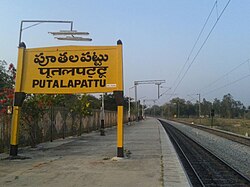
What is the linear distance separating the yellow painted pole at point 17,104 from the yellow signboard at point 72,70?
0.14 metres

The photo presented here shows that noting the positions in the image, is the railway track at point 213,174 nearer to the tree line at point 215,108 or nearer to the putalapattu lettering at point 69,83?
the putalapattu lettering at point 69,83

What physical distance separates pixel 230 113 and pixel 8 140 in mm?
119955

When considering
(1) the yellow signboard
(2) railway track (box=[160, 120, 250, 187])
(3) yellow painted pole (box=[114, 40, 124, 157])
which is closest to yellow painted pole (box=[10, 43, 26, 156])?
(1) the yellow signboard

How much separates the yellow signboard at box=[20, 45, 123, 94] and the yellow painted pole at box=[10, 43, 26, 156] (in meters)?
0.14

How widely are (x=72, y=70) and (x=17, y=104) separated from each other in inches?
100

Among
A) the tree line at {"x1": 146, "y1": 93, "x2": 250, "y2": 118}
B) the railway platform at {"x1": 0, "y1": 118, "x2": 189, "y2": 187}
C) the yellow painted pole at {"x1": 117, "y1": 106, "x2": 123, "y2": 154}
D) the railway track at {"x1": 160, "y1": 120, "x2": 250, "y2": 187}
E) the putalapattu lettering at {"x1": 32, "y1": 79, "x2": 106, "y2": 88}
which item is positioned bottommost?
the railway track at {"x1": 160, "y1": 120, "x2": 250, "y2": 187}

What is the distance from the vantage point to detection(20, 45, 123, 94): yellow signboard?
13.7 metres

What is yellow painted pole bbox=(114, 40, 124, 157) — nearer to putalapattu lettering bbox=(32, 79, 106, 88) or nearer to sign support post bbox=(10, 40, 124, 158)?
sign support post bbox=(10, 40, 124, 158)

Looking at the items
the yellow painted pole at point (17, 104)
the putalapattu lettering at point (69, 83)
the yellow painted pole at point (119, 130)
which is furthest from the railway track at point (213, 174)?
the yellow painted pole at point (17, 104)

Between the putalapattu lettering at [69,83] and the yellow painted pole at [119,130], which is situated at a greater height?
the putalapattu lettering at [69,83]

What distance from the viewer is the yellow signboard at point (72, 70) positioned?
541 inches

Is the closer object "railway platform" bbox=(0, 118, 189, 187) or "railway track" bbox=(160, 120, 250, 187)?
"railway platform" bbox=(0, 118, 189, 187)

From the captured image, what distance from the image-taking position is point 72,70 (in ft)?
45.9

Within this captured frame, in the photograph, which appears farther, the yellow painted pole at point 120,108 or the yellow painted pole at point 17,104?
the yellow painted pole at point 17,104
